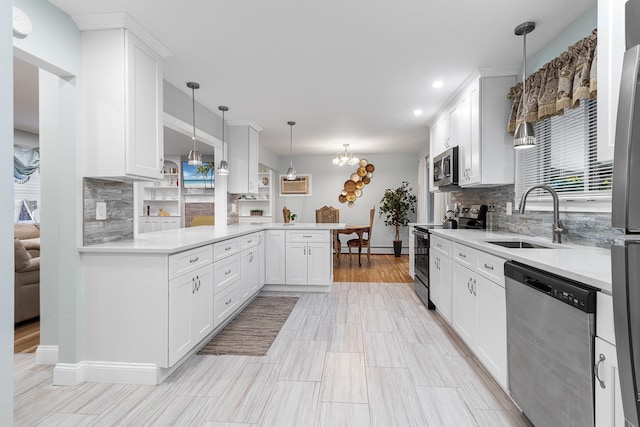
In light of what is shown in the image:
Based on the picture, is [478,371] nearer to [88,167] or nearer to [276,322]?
[276,322]

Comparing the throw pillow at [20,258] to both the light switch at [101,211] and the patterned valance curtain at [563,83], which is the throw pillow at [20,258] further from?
the patterned valance curtain at [563,83]

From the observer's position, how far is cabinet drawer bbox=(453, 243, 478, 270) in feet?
7.84

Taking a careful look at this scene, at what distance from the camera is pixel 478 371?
231cm

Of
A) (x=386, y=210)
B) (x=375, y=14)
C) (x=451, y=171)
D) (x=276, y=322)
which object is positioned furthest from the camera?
(x=386, y=210)

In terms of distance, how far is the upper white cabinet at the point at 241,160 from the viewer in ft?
15.9

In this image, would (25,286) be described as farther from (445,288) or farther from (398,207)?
(398,207)

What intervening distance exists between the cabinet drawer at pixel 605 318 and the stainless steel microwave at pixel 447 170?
103 inches

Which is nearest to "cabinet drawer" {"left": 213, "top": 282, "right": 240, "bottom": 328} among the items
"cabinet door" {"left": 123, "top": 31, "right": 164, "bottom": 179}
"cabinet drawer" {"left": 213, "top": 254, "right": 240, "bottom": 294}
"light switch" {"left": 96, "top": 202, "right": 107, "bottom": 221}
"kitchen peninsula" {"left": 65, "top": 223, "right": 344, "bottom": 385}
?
"cabinet drawer" {"left": 213, "top": 254, "right": 240, "bottom": 294}

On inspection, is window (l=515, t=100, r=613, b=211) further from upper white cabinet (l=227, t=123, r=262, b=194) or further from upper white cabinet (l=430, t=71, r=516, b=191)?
upper white cabinet (l=227, t=123, r=262, b=194)

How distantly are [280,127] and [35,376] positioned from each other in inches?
162

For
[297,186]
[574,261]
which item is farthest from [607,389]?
[297,186]

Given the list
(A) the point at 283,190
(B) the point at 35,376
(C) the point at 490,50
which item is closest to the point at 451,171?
(C) the point at 490,50

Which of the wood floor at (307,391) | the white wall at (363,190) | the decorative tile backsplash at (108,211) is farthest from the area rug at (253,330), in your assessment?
the white wall at (363,190)

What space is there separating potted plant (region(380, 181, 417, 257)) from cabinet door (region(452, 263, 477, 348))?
4.86 m
